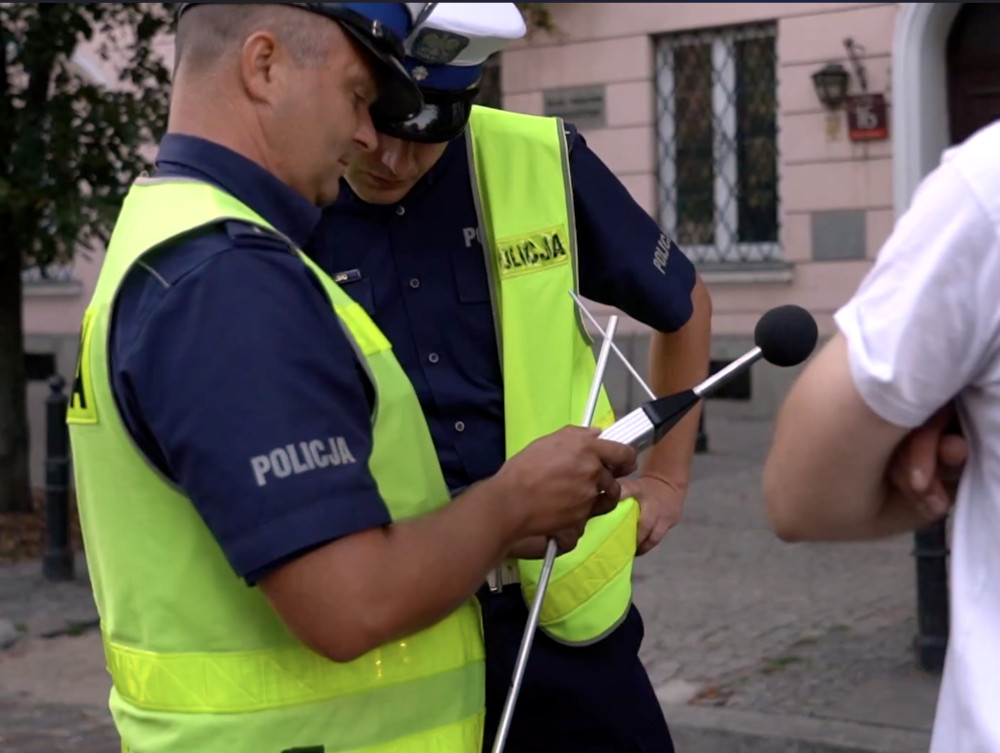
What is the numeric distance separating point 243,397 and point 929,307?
704mm

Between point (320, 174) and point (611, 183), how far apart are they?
2.81ft

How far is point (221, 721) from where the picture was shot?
179 centimetres

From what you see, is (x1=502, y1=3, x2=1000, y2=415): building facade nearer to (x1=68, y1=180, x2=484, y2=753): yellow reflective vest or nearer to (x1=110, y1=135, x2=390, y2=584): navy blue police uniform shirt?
(x1=68, y1=180, x2=484, y2=753): yellow reflective vest

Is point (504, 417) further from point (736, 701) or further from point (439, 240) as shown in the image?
point (736, 701)

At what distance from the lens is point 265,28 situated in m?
1.82

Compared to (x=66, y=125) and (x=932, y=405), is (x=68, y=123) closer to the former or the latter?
(x=66, y=125)

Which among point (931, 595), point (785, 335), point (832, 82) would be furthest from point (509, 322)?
point (832, 82)

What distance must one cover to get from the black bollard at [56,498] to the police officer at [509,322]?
5455mm

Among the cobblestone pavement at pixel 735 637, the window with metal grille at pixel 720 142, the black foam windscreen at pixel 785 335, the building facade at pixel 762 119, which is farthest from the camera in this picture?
the window with metal grille at pixel 720 142

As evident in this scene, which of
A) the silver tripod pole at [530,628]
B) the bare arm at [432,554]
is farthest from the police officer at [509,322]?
the bare arm at [432,554]

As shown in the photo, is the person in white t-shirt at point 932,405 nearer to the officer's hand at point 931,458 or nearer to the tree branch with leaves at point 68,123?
the officer's hand at point 931,458

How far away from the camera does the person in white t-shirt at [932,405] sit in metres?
1.38

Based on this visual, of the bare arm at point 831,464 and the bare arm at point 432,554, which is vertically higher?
the bare arm at point 831,464

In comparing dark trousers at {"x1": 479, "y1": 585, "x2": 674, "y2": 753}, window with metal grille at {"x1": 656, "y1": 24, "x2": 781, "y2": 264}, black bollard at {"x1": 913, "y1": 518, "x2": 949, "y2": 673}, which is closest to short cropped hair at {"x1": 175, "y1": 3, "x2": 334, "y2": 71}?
dark trousers at {"x1": 479, "y1": 585, "x2": 674, "y2": 753}
